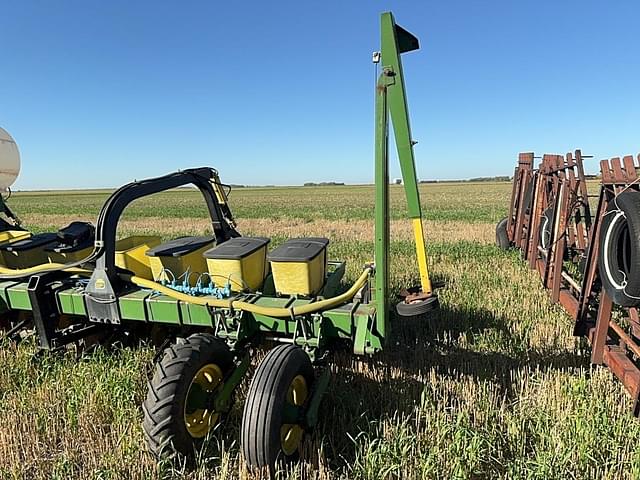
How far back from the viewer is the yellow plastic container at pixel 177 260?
4180 mm

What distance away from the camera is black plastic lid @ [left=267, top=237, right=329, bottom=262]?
3.83 meters

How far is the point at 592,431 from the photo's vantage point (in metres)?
2.92

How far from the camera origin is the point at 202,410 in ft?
9.78

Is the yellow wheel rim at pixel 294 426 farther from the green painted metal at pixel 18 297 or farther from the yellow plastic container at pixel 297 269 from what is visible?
the green painted metal at pixel 18 297

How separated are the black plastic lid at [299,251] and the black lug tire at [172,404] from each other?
1.21 metres

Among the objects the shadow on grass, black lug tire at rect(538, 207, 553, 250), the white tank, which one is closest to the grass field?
the shadow on grass

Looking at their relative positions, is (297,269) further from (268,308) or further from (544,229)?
(544,229)

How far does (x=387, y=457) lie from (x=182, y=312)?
5.98 ft

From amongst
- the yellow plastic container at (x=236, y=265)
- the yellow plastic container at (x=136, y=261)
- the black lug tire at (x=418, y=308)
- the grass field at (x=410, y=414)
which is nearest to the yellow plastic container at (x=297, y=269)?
the yellow plastic container at (x=236, y=265)

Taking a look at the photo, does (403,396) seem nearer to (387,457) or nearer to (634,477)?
(387,457)

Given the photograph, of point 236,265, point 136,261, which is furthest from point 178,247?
point 236,265

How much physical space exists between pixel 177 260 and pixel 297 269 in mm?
1181

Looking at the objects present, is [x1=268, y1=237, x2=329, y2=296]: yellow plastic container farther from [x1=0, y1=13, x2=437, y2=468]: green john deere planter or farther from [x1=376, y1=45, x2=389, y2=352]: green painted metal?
[x1=376, y1=45, x2=389, y2=352]: green painted metal

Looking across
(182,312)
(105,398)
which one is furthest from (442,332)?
(105,398)
